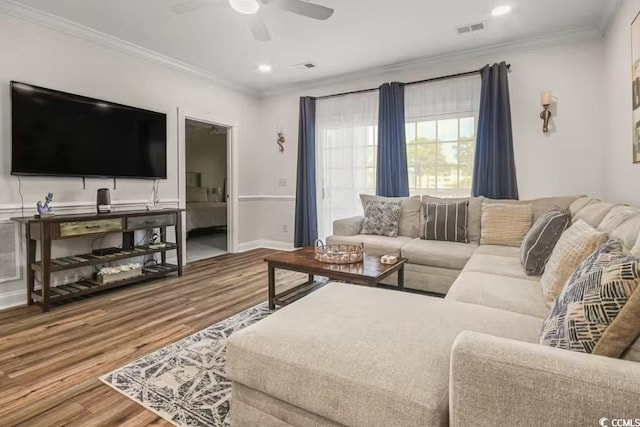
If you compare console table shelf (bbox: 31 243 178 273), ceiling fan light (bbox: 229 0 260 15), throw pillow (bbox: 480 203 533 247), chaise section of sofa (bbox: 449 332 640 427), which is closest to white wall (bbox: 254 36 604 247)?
throw pillow (bbox: 480 203 533 247)

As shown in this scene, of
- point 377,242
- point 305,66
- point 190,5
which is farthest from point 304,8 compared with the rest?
point 377,242

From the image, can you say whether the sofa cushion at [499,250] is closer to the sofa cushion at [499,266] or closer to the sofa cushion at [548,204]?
the sofa cushion at [499,266]

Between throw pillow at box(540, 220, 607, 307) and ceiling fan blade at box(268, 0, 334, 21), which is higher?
ceiling fan blade at box(268, 0, 334, 21)

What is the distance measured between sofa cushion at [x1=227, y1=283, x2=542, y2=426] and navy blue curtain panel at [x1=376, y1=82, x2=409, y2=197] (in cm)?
290

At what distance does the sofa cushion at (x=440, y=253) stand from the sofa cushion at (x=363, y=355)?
4.98 ft

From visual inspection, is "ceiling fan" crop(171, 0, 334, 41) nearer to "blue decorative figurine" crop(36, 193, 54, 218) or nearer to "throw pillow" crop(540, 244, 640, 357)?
"blue decorative figurine" crop(36, 193, 54, 218)

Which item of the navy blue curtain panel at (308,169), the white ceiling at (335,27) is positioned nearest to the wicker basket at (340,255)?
the white ceiling at (335,27)

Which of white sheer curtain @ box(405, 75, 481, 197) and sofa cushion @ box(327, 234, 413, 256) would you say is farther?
white sheer curtain @ box(405, 75, 481, 197)

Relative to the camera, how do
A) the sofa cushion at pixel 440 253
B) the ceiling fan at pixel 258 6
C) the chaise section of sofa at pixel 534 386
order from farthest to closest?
the sofa cushion at pixel 440 253
the ceiling fan at pixel 258 6
the chaise section of sofa at pixel 534 386

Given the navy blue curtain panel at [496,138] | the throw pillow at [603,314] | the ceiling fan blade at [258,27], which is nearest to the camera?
the throw pillow at [603,314]

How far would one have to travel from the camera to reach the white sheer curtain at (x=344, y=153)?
474 cm

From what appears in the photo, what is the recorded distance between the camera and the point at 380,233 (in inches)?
154

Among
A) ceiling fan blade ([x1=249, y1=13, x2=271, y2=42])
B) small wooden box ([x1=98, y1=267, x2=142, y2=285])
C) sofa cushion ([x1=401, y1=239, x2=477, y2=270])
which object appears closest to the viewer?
ceiling fan blade ([x1=249, y1=13, x2=271, y2=42])

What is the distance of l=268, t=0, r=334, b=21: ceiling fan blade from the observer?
2.36 m
